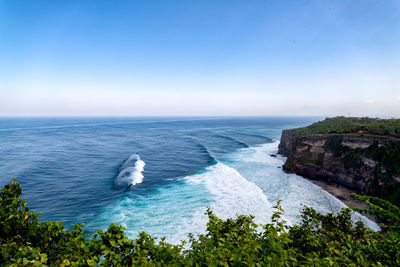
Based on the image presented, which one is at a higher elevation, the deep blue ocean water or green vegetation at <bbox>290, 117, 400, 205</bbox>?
green vegetation at <bbox>290, 117, 400, 205</bbox>

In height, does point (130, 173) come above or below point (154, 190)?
above

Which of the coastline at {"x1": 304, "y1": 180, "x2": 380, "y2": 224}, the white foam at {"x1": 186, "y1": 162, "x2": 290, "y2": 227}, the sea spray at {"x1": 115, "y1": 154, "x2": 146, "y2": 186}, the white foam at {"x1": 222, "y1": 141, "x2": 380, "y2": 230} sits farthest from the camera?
the sea spray at {"x1": 115, "y1": 154, "x2": 146, "y2": 186}

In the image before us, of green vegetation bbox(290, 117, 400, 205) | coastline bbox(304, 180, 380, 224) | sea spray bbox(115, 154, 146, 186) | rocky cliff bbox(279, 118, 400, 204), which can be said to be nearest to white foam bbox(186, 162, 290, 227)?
sea spray bbox(115, 154, 146, 186)

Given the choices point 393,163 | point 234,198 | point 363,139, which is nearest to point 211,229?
point 234,198

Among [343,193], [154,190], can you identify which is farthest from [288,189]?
[154,190]

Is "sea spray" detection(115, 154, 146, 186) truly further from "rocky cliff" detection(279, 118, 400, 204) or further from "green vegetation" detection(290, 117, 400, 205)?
"green vegetation" detection(290, 117, 400, 205)

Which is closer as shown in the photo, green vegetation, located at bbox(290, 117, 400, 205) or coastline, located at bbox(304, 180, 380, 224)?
green vegetation, located at bbox(290, 117, 400, 205)

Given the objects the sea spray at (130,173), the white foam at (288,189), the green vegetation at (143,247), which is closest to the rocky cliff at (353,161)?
the white foam at (288,189)

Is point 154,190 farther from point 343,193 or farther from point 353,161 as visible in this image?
point 353,161

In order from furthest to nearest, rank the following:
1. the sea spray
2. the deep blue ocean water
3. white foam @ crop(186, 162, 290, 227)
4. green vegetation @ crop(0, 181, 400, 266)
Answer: the sea spray → white foam @ crop(186, 162, 290, 227) → the deep blue ocean water → green vegetation @ crop(0, 181, 400, 266)
